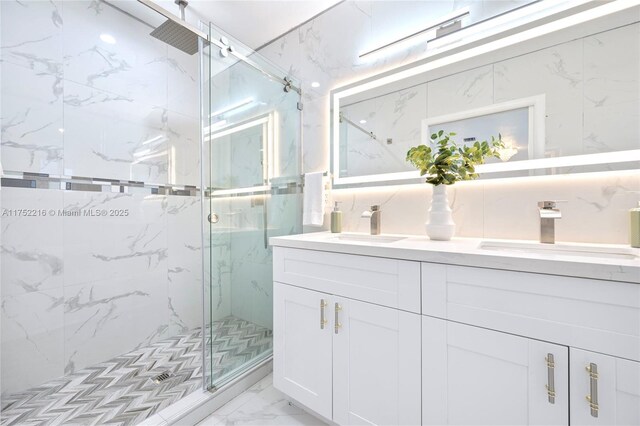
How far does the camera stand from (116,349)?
191 centimetres

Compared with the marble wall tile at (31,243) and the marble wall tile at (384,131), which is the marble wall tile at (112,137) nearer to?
the marble wall tile at (31,243)

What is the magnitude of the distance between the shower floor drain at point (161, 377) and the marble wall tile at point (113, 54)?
1.89 metres

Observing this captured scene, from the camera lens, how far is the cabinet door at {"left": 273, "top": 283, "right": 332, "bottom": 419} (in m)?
1.22

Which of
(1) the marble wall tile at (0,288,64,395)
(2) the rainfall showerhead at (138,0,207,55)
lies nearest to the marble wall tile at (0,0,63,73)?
(2) the rainfall showerhead at (138,0,207,55)

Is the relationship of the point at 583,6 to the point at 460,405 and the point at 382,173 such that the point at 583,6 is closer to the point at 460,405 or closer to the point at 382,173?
the point at 382,173

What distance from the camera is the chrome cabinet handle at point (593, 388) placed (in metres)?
0.72

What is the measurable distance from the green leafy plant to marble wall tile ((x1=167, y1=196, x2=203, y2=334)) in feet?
5.92

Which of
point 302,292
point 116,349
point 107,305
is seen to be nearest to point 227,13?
point 302,292

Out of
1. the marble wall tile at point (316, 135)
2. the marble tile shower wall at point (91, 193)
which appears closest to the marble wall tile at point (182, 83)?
the marble tile shower wall at point (91, 193)

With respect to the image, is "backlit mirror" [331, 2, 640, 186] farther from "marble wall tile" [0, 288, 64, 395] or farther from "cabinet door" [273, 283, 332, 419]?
"marble wall tile" [0, 288, 64, 395]

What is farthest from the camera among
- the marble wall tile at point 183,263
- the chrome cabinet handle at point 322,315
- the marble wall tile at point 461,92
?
the marble wall tile at point 183,263

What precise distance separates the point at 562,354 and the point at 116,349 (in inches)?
95.7

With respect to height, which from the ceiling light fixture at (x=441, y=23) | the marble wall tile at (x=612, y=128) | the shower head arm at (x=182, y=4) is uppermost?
the shower head arm at (x=182, y=4)

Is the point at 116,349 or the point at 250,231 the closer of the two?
the point at 250,231
